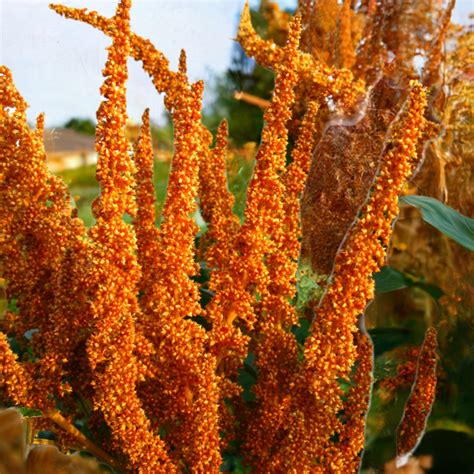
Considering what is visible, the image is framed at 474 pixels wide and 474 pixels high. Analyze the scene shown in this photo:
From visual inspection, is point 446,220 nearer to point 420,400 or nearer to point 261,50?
point 420,400

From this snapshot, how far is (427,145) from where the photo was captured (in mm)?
624

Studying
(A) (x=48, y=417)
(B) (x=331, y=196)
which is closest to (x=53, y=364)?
Result: (A) (x=48, y=417)

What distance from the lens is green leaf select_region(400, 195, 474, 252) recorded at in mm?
501

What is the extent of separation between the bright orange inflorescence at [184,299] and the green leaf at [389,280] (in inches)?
2.1

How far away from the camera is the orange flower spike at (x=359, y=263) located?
43cm

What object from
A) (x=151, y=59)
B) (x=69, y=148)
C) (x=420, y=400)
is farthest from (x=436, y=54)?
(x=69, y=148)

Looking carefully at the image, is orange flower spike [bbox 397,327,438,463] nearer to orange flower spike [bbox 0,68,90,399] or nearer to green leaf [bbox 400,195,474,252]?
green leaf [bbox 400,195,474,252]

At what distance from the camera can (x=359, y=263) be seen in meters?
0.44

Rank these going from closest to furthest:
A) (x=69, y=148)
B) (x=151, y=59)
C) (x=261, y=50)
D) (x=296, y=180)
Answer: (x=296, y=180)
(x=151, y=59)
(x=261, y=50)
(x=69, y=148)

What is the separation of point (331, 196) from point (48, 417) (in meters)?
0.28

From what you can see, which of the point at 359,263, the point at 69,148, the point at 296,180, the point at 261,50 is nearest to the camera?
the point at 359,263

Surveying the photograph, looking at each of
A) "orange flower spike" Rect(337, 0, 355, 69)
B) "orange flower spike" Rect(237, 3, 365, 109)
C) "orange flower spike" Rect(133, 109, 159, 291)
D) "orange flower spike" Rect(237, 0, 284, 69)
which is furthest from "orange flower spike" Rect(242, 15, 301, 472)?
"orange flower spike" Rect(337, 0, 355, 69)

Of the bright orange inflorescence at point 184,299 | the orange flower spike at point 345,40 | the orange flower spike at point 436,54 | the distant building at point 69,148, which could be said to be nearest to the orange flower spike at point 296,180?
the bright orange inflorescence at point 184,299

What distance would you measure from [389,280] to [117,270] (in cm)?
23
